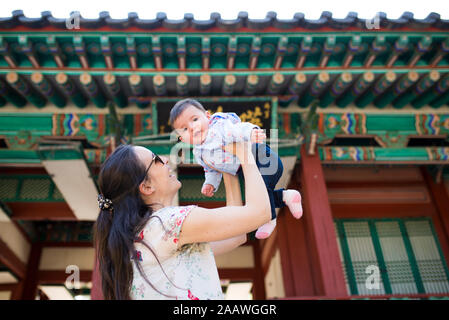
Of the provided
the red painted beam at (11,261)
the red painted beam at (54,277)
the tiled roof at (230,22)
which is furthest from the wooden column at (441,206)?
the red painted beam at (11,261)

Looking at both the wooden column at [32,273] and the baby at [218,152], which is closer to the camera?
the baby at [218,152]

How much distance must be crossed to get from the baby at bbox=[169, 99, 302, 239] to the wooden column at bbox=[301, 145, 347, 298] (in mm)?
3612

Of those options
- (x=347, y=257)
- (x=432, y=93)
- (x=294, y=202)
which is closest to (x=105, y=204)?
(x=294, y=202)

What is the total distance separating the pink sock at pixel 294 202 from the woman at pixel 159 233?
1.12 ft

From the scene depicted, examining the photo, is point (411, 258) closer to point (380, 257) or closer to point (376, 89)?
point (380, 257)

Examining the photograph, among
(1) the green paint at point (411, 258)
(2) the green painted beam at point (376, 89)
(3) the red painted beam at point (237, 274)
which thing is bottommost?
(1) the green paint at point (411, 258)

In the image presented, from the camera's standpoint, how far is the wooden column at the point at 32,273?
320 inches

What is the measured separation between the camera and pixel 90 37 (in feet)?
17.0

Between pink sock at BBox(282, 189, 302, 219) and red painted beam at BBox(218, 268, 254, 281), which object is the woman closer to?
pink sock at BBox(282, 189, 302, 219)

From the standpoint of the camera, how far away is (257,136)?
1.55 m

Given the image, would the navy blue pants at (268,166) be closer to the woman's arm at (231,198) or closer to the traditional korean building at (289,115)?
the woman's arm at (231,198)

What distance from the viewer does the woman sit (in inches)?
56.2
